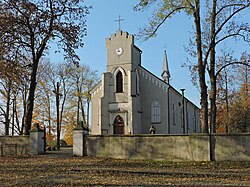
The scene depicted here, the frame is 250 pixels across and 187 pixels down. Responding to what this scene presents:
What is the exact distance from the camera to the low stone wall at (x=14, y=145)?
70.9ft

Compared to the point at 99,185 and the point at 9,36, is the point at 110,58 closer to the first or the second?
the point at 9,36

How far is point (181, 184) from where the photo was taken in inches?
394

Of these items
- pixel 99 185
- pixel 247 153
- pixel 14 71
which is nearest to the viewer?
pixel 99 185

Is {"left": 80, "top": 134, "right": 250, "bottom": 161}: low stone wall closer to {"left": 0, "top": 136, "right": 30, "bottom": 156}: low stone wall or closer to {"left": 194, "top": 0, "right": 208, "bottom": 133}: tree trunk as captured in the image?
{"left": 194, "top": 0, "right": 208, "bottom": 133}: tree trunk

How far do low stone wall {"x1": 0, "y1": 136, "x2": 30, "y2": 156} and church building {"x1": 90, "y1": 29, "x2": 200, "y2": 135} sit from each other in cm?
1543

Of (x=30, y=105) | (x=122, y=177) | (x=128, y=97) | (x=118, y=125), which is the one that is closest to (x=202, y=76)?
(x=122, y=177)

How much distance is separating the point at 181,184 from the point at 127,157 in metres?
8.48

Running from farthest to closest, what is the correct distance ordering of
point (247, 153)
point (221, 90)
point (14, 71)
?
point (221, 90), point (14, 71), point (247, 153)

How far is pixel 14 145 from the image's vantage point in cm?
2173

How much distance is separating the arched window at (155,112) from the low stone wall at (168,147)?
17661mm

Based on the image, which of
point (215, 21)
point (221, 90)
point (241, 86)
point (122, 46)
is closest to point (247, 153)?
point (215, 21)

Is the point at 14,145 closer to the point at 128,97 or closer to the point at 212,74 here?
the point at 212,74

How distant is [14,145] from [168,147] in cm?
1048

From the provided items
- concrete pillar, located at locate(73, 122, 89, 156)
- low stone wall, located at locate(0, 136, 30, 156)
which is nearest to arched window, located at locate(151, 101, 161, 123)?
concrete pillar, located at locate(73, 122, 89, 156)
